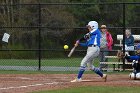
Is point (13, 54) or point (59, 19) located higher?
point (59, 19)

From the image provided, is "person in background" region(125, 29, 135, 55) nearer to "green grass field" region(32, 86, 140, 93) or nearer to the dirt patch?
the dirt patch

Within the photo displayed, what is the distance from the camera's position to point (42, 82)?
1658 centimetres

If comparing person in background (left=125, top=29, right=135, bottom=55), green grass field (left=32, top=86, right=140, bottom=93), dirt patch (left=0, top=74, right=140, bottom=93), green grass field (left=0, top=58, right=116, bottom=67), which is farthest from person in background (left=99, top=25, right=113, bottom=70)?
green grass field (left=32, top=86, right=140, bottom=93)

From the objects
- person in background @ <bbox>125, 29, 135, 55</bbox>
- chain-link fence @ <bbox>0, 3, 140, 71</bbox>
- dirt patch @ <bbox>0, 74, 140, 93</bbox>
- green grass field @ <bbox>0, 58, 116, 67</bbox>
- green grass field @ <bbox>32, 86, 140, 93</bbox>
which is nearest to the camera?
green grass field @ <bbox>32, 86, 140, 93</bbox>

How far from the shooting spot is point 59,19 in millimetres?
27234

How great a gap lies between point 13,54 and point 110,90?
13367mm

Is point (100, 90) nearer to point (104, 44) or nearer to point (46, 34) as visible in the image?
point (104, 44)

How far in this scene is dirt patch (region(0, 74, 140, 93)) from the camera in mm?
14801

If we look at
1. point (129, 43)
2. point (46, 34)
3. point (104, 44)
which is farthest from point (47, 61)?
point (129, 43)

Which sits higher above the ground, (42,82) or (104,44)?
(104,44)

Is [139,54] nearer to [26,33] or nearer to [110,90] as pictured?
[110,90]

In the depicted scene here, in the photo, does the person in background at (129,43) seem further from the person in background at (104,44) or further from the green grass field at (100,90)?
the green grass field at (100,90)

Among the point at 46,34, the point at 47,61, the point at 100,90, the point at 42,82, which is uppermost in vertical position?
the point at 46,34

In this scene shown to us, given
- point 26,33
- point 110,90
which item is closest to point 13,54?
point 26,33
